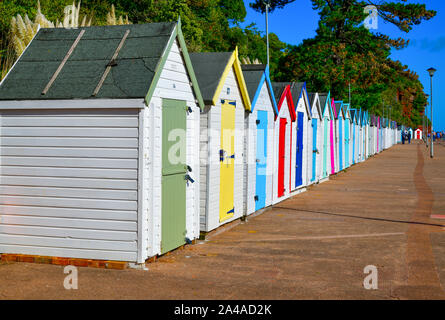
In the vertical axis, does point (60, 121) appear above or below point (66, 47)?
below

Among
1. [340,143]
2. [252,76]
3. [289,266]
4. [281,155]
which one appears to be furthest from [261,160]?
[340,143]

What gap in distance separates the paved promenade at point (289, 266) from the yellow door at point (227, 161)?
0.44 m

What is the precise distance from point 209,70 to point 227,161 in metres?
1.69

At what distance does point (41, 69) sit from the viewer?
824 centimetres

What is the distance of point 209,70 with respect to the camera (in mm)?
10391

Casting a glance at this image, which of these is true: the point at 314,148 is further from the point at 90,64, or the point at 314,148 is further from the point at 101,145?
the point at 101,145

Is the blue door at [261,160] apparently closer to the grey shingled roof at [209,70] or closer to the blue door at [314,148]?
the grey shingled roof at [209,70]

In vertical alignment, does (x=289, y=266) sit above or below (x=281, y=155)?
below

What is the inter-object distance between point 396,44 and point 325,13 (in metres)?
6.81

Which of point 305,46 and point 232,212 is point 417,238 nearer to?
point 232,212

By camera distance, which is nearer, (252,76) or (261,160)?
(252,76)

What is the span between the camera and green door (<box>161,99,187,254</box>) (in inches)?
324

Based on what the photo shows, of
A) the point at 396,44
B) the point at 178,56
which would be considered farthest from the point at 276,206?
the point at 396,44

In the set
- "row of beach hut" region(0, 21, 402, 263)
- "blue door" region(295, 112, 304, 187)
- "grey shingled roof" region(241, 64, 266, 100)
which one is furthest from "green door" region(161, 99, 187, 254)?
"blue door" region(295, 112, 304, 187)
